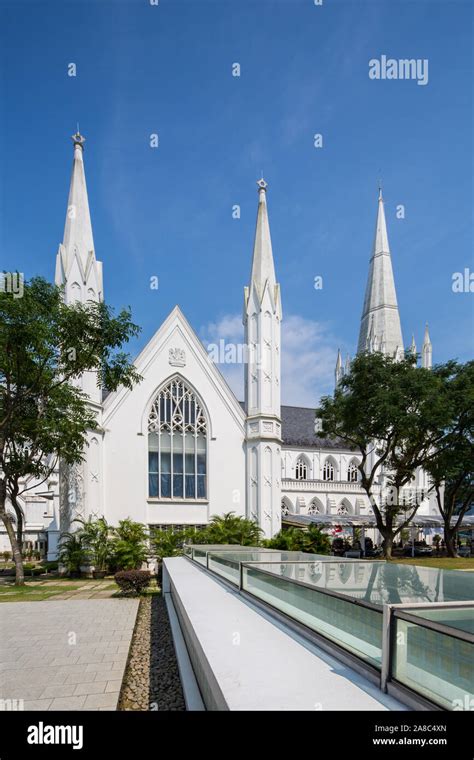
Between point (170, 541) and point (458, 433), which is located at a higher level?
point (458, 433)

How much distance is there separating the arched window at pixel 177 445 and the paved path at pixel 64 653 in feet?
53.6

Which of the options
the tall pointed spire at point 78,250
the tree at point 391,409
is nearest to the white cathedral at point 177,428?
the tall pointed spire at point 78,250

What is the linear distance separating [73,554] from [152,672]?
1737 centimetres

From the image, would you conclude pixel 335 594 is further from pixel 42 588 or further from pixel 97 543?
pixel 97 543

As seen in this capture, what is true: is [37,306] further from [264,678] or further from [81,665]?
[264,678]

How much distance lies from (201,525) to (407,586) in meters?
27.7

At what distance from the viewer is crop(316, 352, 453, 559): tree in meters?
27.8

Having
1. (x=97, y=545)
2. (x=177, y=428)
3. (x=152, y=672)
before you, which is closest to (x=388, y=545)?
(x=177, y=428)

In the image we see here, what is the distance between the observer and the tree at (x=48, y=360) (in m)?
18.1

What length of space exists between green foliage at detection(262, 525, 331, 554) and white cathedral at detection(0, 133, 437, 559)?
12.3ft

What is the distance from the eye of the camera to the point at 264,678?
163 inches

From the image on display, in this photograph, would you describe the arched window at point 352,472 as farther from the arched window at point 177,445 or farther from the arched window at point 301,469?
the arched window at point 177,445

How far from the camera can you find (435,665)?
3.39 metres

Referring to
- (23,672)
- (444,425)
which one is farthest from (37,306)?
(444,425)
